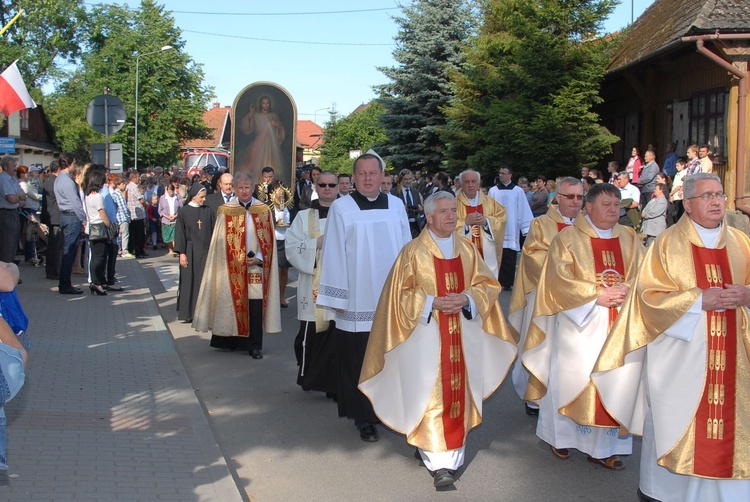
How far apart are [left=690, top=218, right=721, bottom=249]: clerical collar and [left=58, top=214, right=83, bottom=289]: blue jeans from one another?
1035cm

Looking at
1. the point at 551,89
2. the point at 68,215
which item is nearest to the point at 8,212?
the point at 68,215

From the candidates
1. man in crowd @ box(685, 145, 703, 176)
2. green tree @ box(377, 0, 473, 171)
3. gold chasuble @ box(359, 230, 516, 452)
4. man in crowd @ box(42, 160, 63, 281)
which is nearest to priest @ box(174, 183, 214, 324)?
man in crowd @ box(42, 160, 63, 281)

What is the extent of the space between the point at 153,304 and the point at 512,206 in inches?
213

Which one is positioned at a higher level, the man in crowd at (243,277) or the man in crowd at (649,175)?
the man in crowd at (649,175)

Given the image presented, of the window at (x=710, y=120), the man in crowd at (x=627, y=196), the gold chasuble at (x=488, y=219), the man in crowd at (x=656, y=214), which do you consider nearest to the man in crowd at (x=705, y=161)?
the man in crowd at (x=656, y=214)

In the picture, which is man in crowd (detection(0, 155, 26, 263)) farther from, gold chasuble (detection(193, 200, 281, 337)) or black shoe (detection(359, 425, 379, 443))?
black shoe (detection(359, 425, 379, 443))

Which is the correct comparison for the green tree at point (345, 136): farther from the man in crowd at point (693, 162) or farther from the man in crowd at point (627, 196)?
the man in crowd at point (627, 196)

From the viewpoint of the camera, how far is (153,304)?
42.3 feet

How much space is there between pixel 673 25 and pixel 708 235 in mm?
18248

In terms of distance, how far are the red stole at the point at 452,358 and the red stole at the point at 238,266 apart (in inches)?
165

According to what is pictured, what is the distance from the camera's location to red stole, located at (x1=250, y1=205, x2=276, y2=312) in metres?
9.73

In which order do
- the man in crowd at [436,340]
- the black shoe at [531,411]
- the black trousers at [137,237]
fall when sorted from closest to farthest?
the man in crowd at [436,340], the black shoe at [531,411], the black trousers at [137,237]

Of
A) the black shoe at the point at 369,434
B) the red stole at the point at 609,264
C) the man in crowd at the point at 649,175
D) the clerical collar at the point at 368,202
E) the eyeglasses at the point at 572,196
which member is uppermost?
the man in crowd at the point at 649,175

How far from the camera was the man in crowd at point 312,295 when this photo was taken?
7.69 metres
